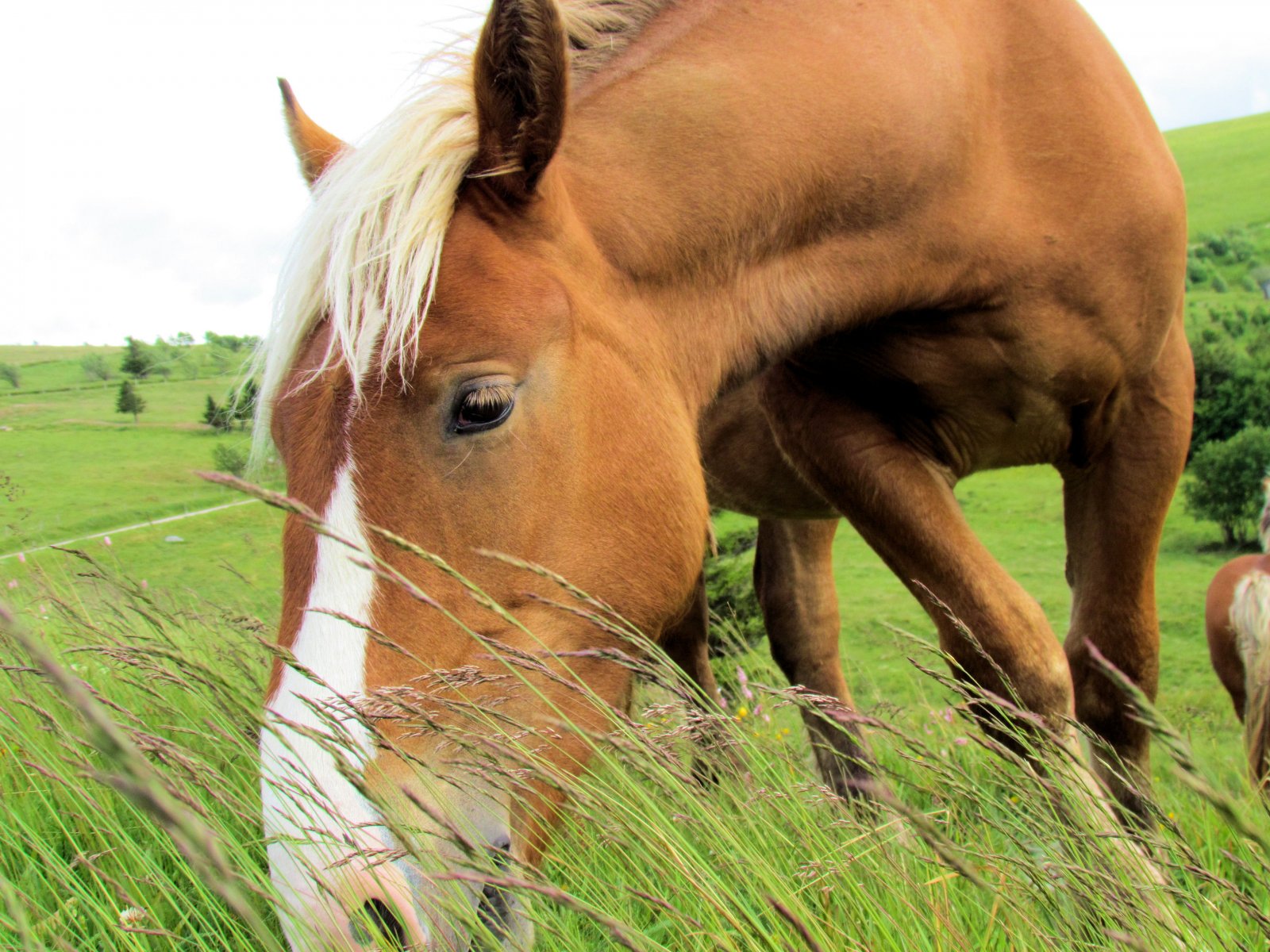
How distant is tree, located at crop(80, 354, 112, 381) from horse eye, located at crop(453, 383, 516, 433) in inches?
1234

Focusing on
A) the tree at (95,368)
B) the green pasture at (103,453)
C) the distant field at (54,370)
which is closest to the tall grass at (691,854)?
the distant field at (54,370)

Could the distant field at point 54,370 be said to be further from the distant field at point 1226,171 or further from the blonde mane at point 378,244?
the distant field at point 1226,171

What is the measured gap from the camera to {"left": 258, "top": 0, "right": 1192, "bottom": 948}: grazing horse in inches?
72.3

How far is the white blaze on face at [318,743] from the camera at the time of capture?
153 cm

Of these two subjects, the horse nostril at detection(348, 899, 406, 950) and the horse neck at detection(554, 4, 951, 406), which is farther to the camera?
the horse neck at detection(554, 4, 951, 406)

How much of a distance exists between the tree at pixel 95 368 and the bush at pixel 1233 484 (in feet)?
117

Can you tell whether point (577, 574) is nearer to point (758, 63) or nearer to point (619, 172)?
point (619, 172)

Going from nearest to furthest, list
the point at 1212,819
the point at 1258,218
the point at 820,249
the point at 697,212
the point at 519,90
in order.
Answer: the point at 519,90 → the point at 697,212 → the point at 820,249 → the point at 1212,819 → the point at 1258,218

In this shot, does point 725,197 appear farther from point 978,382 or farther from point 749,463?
point 749,463

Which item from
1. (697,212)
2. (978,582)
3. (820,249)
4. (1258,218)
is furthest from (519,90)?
(1258,218)

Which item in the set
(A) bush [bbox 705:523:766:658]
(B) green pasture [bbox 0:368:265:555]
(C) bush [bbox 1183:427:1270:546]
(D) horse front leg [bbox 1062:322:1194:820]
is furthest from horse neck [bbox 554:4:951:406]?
(C) bush [bbox 1183:427:1270:546]

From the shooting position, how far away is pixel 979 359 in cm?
294

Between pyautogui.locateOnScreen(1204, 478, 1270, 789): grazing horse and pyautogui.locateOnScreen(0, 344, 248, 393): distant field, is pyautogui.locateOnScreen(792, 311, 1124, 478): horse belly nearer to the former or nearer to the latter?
pyautogui.locateOnScreen(1204, 478, 1270, 789): grazing horse

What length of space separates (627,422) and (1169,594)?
1060 inches
